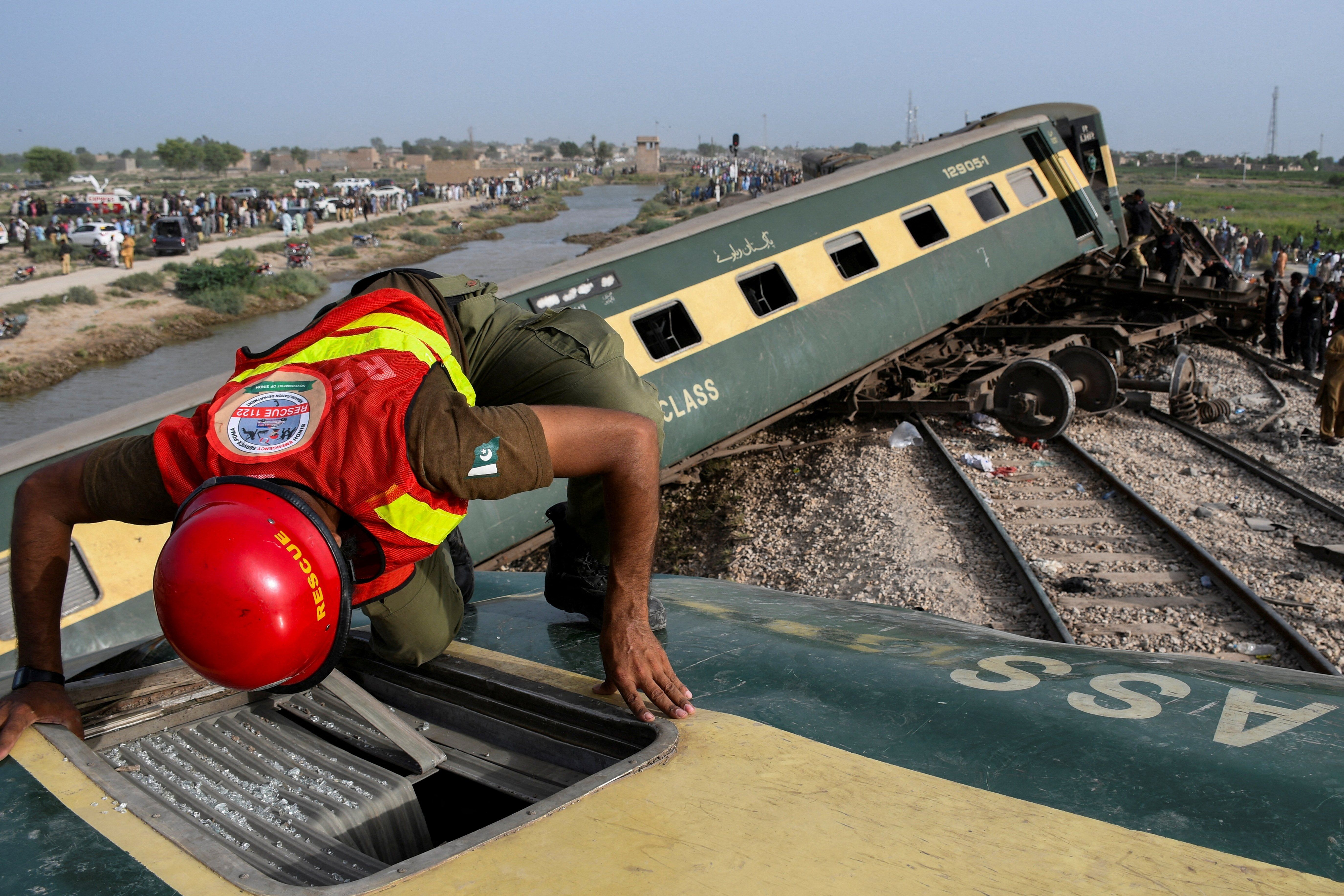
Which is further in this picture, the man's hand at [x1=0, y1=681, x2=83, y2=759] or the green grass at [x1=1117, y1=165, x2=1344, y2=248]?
the green grass at [x1=1117, y1=165, x2=1344, y2=248]

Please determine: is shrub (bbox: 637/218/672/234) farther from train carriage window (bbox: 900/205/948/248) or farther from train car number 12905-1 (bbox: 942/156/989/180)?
train carriage window (bbox: 900/205/948/248)

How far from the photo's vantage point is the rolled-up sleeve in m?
2.18

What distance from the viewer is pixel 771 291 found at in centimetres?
962

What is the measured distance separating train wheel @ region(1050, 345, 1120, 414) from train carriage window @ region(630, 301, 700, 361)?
514 cm

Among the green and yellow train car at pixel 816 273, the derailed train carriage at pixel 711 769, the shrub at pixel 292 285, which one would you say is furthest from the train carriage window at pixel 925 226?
the shrub at pixel 292 285

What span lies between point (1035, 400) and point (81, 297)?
31851 millimetres

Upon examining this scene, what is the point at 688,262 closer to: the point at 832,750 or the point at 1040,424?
the point at 1040,424

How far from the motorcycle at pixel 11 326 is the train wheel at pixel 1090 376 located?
2931 centimetres

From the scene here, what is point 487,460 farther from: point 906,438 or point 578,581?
point 906,438

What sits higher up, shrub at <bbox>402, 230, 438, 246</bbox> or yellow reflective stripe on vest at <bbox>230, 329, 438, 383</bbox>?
shrub at <bbox>402, 230, 438, 246</bbox>

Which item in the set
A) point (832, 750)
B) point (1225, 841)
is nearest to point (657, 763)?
point (832, 750)

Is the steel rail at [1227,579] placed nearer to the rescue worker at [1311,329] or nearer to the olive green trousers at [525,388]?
the olive green trousers at [525,388]

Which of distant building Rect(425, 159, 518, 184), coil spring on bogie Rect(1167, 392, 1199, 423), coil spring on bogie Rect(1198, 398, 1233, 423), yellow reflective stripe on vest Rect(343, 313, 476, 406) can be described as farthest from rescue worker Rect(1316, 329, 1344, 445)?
distant building Rect(425, 159, 518, 184)

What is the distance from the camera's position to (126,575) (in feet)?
17.2
